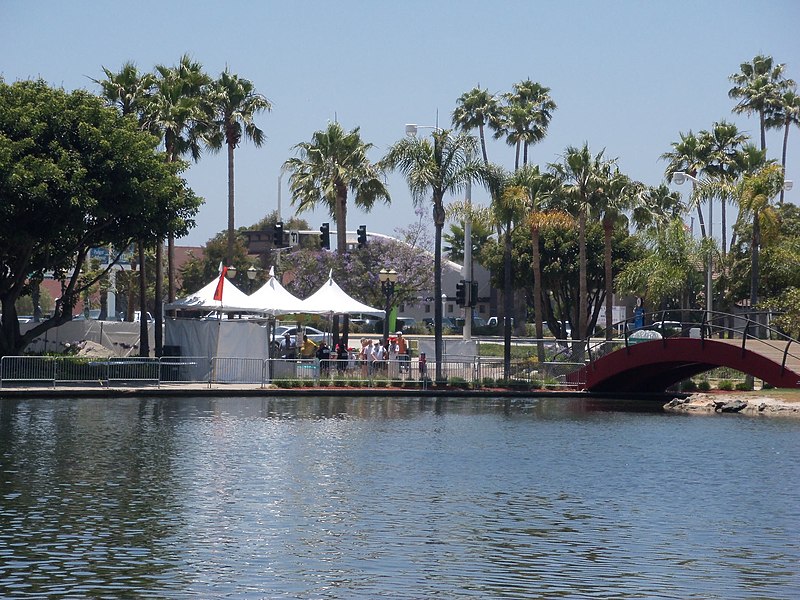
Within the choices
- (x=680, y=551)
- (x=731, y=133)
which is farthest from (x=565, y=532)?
(x=731, y=133)

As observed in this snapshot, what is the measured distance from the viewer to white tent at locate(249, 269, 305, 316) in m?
48.0

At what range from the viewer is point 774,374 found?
41.1 metres

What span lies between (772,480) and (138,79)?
1356 inches

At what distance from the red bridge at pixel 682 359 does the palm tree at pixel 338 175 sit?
1863cm

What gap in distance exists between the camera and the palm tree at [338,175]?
206 feet

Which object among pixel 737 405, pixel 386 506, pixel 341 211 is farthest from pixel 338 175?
pixel 386 506

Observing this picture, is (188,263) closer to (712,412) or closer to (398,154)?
(398,154)

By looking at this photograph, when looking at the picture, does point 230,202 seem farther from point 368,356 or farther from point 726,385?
point 726,385

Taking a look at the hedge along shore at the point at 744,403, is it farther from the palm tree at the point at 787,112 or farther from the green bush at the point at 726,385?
the palm tree at the point at 787,112

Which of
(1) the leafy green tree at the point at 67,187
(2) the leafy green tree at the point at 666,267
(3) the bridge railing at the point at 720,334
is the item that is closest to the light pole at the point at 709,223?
(3) the bridge railing at the point at 720,334

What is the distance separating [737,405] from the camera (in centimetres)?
4281

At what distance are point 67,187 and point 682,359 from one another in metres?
22.7

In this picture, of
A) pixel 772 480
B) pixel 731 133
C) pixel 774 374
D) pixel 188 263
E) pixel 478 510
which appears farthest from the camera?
pixel 188 263

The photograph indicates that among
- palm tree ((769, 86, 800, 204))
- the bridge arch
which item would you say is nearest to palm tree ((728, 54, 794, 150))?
palm tree ((769, 86, 800, 204))
